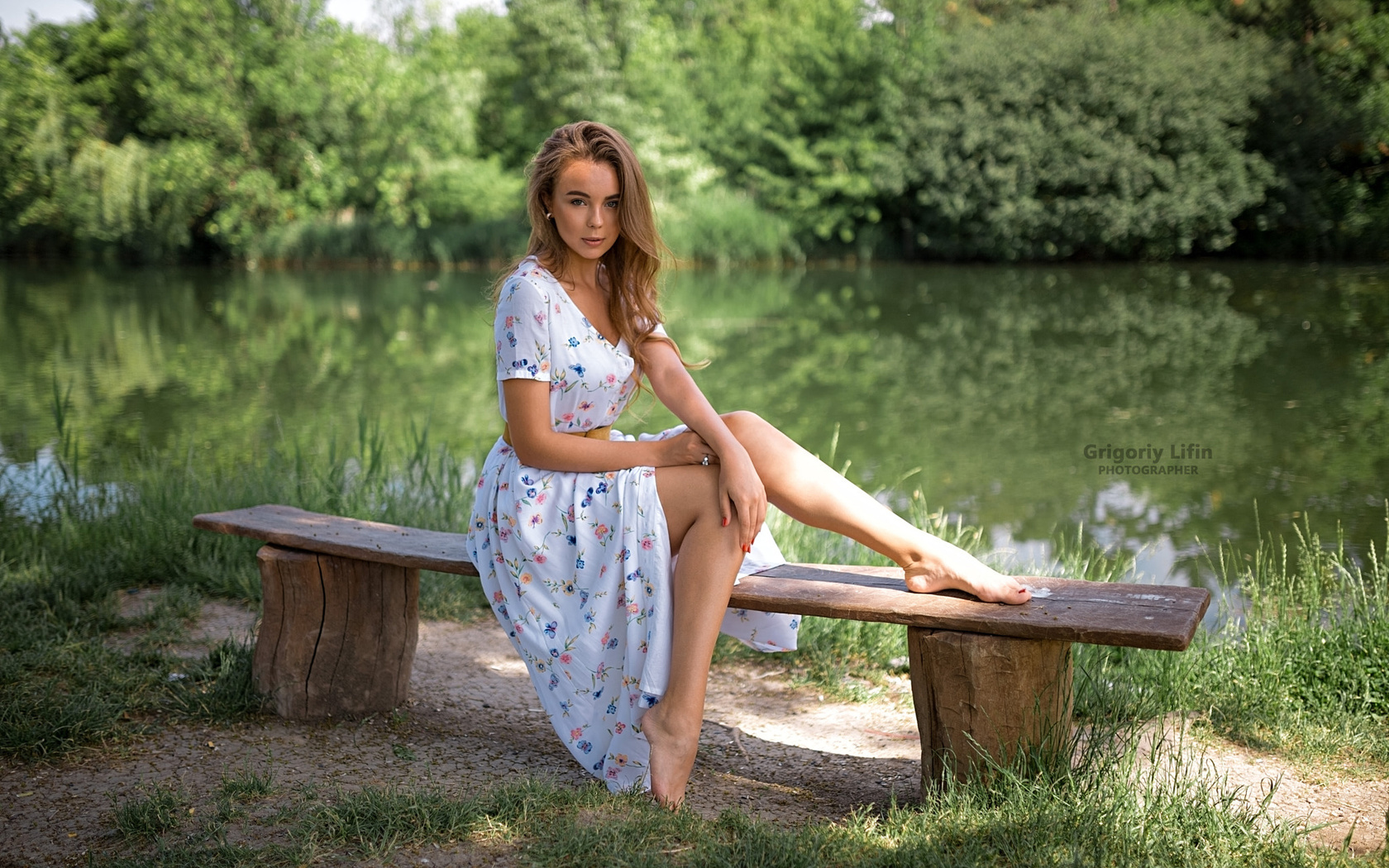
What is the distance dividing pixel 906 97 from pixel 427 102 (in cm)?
1050

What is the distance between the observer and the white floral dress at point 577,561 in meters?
2.55

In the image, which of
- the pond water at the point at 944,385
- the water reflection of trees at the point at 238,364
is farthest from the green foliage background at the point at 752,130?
the water reflection of trees at the point at 238,364

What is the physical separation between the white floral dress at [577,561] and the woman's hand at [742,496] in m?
0.17

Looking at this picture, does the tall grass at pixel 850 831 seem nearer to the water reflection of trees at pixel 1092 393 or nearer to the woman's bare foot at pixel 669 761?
the woman's bare foot at pixel 669 761

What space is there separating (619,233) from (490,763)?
1364 mm

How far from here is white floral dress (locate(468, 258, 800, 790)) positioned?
2.55 meters

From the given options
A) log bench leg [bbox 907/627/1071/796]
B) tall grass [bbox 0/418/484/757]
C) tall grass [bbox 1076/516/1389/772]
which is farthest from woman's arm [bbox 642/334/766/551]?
tall grass [bbox 0/418/484/757]

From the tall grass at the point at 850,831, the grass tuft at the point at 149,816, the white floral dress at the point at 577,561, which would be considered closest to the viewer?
the tall grass at the point at 850,831

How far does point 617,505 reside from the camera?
2.57 m

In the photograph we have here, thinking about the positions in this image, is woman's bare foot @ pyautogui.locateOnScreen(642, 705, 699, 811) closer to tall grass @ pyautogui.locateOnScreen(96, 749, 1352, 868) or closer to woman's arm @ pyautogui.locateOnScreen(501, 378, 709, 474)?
tall grass @ pyautogui.locateOnScreen(96, 749, 1352, 868)

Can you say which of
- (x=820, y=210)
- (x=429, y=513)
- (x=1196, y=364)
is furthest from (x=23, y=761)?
(x=820, y=210)

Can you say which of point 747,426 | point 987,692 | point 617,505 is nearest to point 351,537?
point 617,505

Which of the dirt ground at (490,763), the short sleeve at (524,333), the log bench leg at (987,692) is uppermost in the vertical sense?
the short sleeve at (524,333)

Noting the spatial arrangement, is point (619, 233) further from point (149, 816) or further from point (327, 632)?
point (149, 816)
